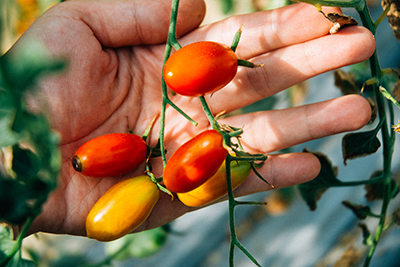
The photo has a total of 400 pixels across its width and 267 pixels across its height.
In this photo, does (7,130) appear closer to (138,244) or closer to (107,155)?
(107,155)

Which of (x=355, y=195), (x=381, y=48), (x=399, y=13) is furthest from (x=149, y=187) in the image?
(x=381, y=48)

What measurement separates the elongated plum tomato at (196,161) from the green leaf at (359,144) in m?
0.37

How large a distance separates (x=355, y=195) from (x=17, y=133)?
1075 mm

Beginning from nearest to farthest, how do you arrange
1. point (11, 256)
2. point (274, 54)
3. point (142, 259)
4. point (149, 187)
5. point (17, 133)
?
point (17, 133)
point (11, 256)
point (149, 187)
point (274, 54)
point (142, 259)

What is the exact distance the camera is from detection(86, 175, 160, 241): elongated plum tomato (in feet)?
1.84

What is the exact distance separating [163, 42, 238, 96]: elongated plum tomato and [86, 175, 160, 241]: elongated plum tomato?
216mm

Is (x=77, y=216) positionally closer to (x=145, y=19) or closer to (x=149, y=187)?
(x=149, y=187)

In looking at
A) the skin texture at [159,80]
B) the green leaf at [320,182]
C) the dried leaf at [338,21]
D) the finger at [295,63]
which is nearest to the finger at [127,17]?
the skin texture at [159,80]

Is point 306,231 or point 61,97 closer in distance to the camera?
point 61,97

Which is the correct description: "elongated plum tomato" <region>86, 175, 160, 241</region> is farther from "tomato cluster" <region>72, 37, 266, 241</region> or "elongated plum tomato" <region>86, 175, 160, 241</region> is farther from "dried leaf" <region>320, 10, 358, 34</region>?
"dried leaf" <region>320, 10, 358, 34</region>

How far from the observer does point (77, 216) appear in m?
0.69

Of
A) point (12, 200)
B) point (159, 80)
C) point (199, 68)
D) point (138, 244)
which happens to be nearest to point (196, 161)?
point (199, 68)

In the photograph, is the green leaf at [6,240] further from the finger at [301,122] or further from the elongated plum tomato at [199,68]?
the finger at [301,122]

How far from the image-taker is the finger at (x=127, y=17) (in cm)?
72
